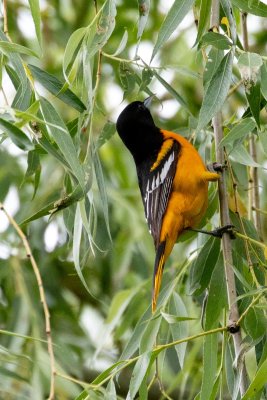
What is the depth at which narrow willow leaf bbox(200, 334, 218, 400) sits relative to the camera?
2693mm

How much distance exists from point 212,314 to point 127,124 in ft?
4.98

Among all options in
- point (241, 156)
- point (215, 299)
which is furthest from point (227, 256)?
point (241, 156)

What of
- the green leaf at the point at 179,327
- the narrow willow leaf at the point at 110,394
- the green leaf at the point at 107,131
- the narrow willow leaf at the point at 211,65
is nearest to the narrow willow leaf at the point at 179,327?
the green leaf at the point at 179,327

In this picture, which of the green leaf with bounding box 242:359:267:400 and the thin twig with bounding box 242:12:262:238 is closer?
the green leaf with bounding box 242:359:267:400

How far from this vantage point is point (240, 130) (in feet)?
9.02

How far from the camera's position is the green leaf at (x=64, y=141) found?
2602mm

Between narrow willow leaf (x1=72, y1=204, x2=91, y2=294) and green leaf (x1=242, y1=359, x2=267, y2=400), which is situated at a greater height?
narrow willow leaf (x1=72, y1=204, x2=91, y2=294)

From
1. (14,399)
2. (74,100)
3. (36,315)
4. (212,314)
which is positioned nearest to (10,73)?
(74,100)

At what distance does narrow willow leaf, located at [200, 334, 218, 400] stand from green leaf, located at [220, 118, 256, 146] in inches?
24.8

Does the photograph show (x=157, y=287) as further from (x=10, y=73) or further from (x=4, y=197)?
(x=4, y=197)

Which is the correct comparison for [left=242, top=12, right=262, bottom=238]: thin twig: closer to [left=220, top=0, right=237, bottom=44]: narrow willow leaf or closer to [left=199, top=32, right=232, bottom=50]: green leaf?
[left=220, top=0, right=237, bottom=44]: narrow willow leaf

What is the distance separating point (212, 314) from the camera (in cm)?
298

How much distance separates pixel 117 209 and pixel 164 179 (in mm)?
1219

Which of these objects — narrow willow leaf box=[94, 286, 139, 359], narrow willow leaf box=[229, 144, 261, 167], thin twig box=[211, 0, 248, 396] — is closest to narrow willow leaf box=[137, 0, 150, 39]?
thin twig box=[211, 0, 248, 396]
